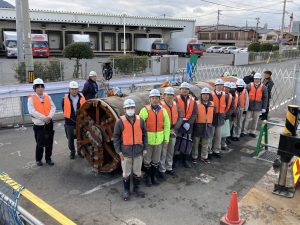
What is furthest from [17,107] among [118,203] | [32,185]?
[118,203]

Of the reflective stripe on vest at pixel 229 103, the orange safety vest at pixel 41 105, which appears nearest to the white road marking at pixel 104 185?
the orange safety vest at pixel 41 105

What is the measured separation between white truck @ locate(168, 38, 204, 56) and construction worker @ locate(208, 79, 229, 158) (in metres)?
35.2

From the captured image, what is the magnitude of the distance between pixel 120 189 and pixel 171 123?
5.52 feet

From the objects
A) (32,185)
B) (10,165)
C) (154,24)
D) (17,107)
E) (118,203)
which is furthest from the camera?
(154,24)

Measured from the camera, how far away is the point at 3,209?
396 cm

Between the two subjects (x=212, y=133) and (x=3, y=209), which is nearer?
(x=3, y=209)

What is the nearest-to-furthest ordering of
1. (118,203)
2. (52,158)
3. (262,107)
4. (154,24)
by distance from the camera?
(118,203)
(52,158)
(262,107)
(154,24)

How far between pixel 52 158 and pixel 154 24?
1613 inches

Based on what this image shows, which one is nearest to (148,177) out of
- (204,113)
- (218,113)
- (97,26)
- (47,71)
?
(204,113)

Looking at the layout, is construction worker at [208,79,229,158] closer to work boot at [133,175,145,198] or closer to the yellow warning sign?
the yellow warning sign

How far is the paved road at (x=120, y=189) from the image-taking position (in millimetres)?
4938

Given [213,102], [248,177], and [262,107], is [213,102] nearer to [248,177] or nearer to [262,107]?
[248,177]

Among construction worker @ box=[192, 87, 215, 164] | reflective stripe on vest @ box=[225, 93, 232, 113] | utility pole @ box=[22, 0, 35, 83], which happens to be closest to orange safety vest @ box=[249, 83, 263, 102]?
reflective stripe on vest @ box=[225, 93, 232, 113]

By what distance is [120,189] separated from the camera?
587 cm
